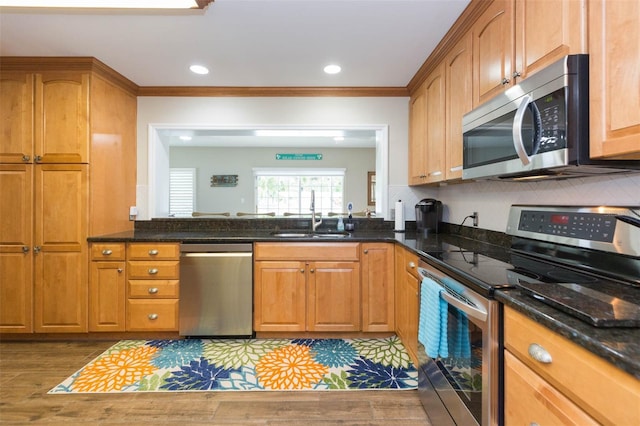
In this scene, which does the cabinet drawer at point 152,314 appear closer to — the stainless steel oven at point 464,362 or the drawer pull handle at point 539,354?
the stainless steel oven at point 464,362

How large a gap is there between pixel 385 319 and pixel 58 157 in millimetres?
3077

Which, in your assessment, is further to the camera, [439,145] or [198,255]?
[198,255]

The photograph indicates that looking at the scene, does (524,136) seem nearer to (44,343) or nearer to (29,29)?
(29,29)

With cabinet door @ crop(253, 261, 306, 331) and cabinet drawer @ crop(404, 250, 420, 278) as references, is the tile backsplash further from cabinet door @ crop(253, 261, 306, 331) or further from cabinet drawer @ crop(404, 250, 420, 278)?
cabinet door @ crop(253, 261, 306, 331)

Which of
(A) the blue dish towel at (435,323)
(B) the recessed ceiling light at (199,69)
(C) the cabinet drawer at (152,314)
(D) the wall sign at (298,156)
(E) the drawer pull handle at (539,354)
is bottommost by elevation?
(C) the cabinet drawer at (152,314)

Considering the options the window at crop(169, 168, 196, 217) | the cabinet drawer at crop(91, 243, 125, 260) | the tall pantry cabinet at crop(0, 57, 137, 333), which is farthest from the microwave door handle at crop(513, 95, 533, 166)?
the window at crop(169, 168, 196, 217)

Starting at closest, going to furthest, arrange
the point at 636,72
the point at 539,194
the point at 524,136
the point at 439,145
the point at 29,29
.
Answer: the point at 636,72 < the point at 524,136 < the point at 539,194 < the point at 29,29 < the point at 439,145

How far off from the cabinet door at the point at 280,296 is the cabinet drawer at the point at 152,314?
0.71 m

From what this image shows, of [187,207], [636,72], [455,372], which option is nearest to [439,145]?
[636,72]

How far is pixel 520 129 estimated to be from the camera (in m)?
1.27

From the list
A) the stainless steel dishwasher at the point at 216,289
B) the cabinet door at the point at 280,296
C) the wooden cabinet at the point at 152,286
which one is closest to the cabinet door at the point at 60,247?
the wooden cabinet at the point at 152,286

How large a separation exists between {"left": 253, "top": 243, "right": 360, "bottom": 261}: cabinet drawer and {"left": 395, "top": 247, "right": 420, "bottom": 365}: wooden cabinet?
46cm

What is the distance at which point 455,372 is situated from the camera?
136 cm

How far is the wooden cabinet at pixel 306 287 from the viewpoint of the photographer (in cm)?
263
